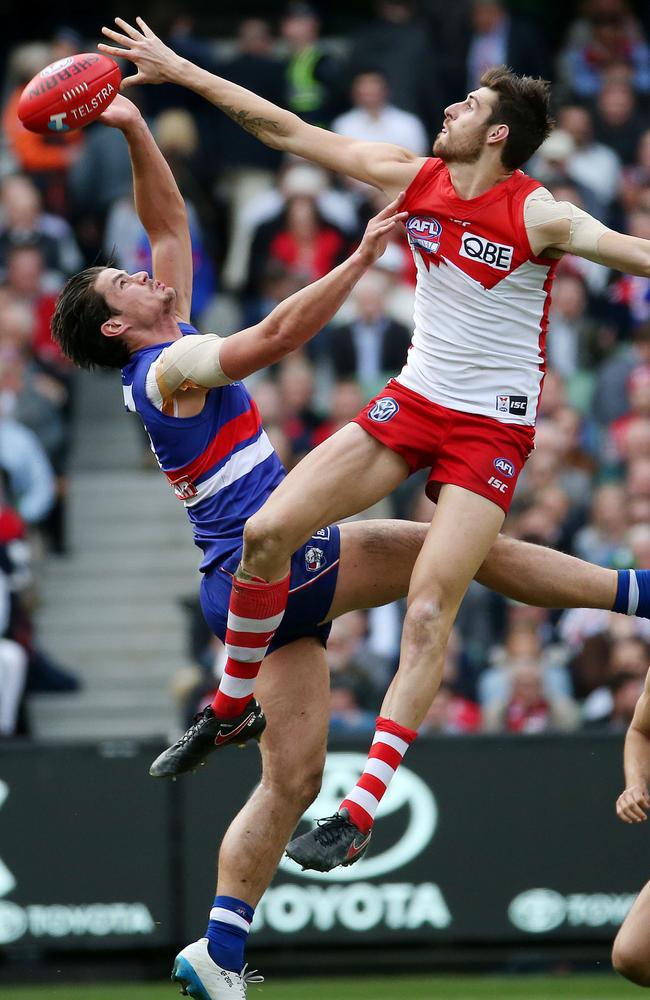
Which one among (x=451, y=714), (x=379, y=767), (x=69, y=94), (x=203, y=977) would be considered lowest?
(x=451, y=714)

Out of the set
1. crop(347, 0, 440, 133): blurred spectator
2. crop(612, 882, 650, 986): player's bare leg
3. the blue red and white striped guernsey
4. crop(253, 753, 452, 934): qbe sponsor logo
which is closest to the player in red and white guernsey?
the blue red and white striped guernsey

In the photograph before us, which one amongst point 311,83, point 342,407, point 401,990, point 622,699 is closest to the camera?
point 401,990

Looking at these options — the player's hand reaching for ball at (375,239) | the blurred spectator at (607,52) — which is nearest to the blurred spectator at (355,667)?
the player's hand reaching for ball at (375,239)

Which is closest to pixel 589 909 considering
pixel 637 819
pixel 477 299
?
pixel 637 819

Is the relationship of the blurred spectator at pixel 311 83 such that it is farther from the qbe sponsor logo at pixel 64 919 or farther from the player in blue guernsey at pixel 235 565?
the player in blue guernsey at pixel 235 565

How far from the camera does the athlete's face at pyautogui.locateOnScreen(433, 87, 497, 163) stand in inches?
291

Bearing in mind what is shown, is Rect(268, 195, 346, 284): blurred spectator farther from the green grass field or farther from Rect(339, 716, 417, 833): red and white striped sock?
Rect(339, 716, 417, 833): red and white striped sock

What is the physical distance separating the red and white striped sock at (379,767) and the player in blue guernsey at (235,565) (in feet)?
1.83

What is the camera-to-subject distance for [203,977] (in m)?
7.39

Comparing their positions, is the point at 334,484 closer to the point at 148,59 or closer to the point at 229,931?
the point at 229,931

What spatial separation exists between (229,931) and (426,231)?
9.67 feet

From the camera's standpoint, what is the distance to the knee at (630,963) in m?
7.59

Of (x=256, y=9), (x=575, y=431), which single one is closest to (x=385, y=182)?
(x=575, y=431)

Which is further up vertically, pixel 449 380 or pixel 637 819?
pixel 449 380
